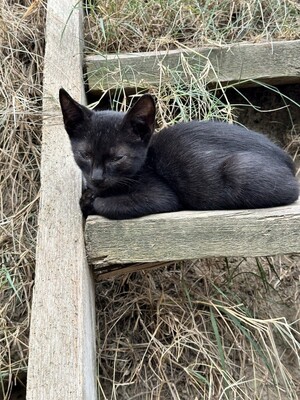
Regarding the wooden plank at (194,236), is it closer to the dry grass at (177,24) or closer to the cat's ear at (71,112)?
the cat's ear at (71,112)

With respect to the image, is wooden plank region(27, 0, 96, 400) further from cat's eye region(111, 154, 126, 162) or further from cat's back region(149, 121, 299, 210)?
cat's back region(149, 121, 299, 210)

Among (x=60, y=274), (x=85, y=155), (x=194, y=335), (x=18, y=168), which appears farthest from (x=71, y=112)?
(x=194, y=335)

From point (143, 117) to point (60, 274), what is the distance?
0.51 meters

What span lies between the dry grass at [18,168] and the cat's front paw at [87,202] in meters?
0.28

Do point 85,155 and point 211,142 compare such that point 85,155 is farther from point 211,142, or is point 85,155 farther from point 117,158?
point 211,142

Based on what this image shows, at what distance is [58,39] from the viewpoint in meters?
1.98

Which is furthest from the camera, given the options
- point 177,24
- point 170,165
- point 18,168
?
point 177,24

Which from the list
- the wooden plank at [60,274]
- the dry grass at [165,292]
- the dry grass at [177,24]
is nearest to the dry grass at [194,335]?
the dry grass at [165,292]

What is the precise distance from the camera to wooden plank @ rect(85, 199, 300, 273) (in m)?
1.36

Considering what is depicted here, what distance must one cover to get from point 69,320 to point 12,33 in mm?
1216

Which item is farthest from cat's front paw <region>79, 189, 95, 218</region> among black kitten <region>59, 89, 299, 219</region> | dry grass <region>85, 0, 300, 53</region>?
dry grass <region>85, 0, 300, 53</region>

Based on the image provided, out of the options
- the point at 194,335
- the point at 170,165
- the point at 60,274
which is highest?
the point at 170,165

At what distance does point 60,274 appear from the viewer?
55.1 inches

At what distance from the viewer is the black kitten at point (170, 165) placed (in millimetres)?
1536
